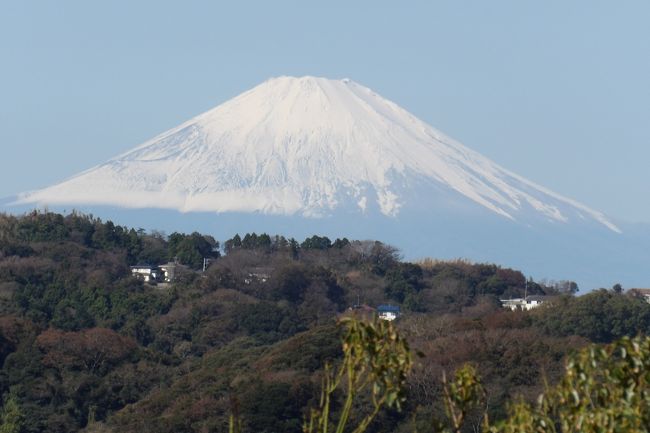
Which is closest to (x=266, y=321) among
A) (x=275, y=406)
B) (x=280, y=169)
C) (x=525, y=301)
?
(x=525, y=301)

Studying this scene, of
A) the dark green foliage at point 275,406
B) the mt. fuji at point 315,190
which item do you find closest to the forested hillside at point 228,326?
the dark green foliage at point 275,406

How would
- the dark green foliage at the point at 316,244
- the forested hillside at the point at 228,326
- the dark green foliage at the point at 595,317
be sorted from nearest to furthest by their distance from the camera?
the forested hillside at the point at 228,326
the dark green foliage at the point at 595,317
the dark green foliage at the point at 316,244

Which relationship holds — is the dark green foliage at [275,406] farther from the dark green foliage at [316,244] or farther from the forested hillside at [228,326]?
the dark green foliage at [316,244]

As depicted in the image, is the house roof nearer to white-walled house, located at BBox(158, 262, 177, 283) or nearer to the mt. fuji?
white-walled house, located at BBox(158, 262, 177, 283)

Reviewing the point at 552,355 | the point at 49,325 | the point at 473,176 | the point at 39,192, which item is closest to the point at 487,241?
the point at 473,176

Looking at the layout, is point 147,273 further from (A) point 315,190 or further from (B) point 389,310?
(A) point 315,190

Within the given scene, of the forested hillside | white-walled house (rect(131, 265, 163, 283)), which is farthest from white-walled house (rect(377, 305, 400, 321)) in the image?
white-walled house (rect(131, 265, 163, 283))
